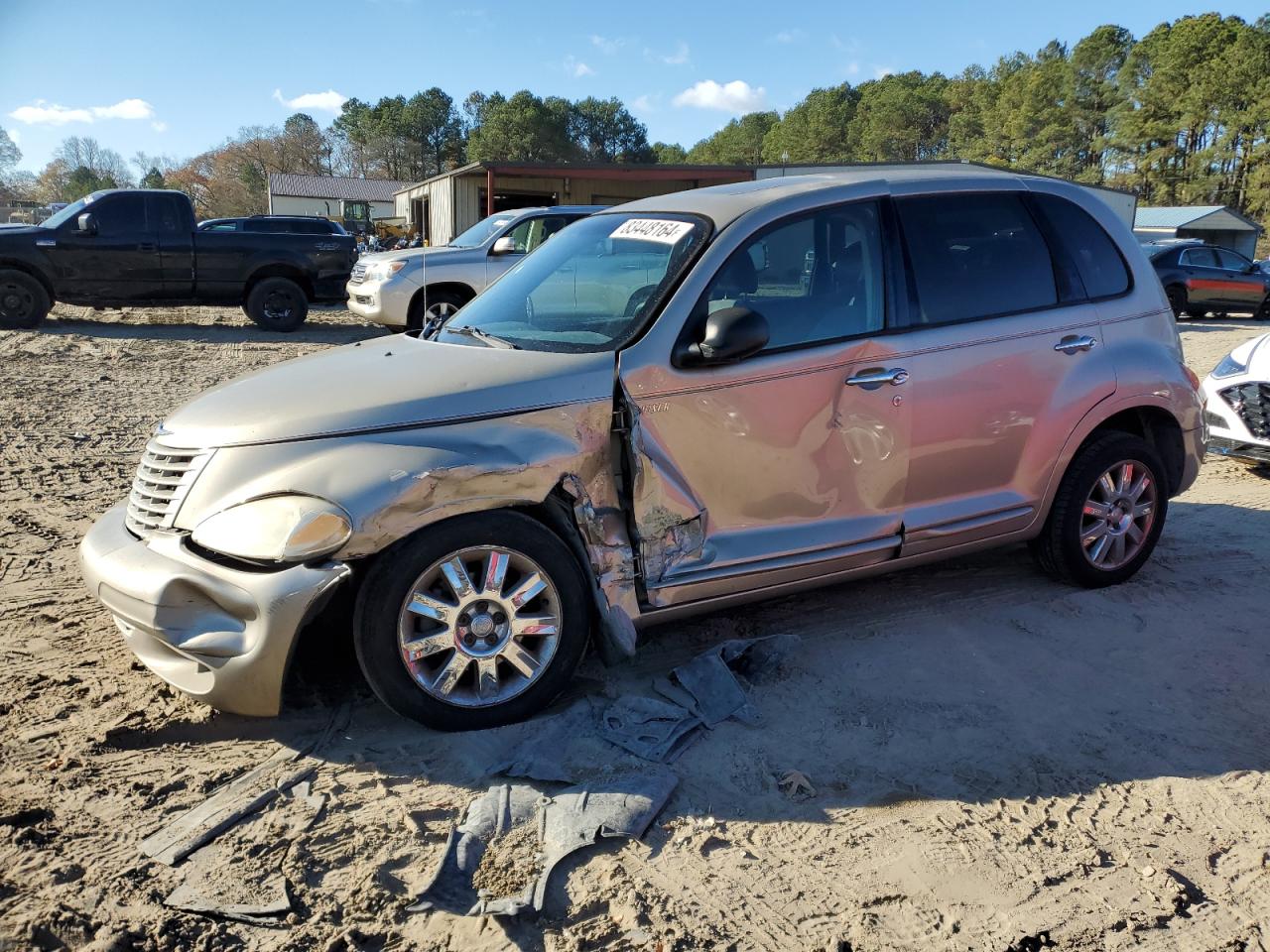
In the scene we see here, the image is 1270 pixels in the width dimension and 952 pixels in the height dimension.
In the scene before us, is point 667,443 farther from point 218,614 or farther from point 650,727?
point 218,614

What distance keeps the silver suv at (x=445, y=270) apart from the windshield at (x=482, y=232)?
0.07 feet

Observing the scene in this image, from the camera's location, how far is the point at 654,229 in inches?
160

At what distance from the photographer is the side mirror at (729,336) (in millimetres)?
3457

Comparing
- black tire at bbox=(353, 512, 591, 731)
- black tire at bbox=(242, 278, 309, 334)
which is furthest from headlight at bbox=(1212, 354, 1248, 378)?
black tire at bbox=(242, 278, 309, 334)

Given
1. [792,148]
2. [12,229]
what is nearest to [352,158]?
[792,148]

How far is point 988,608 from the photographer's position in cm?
450

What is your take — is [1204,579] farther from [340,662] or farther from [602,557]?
[340,662]

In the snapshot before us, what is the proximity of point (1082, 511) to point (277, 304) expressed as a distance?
13.3m

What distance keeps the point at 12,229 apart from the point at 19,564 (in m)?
11.0

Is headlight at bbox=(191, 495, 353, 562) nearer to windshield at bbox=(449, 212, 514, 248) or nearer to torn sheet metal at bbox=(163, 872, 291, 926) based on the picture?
torn sheet metal at bbox=(163, 872, 291, 926)

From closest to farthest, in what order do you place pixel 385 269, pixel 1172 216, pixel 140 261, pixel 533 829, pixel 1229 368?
pixel 533 829
pixel 1229 368
pixel 385 269
pixel 140 261
pixel 1172 216

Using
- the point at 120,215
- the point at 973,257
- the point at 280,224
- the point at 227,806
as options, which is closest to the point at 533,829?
the point at 227,806

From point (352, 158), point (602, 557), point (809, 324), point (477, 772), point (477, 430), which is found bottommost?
point (477, 772)

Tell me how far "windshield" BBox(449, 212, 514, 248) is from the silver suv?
21 millimetres
